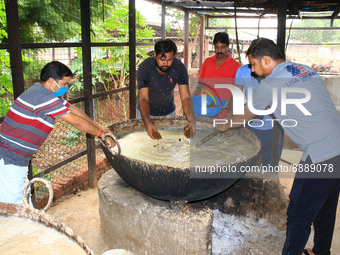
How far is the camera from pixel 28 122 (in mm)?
2334

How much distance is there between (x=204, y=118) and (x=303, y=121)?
1.45 m

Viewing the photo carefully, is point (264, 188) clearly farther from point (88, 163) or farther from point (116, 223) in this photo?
point (88, 163)

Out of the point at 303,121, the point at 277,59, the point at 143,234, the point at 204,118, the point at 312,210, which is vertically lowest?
the point at 143,234

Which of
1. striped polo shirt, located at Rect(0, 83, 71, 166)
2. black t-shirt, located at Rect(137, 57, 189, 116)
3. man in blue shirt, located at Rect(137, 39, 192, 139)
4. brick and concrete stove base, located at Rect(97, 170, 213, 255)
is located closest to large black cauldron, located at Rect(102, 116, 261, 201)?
brick and concrete stove base, located at Rect(97, 170, 213, 255)

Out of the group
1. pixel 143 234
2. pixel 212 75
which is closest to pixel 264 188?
pixel 143 234

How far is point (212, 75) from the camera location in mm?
4594

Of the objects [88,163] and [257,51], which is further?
[88,163]

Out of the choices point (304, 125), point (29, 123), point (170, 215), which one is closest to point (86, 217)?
point (170, 215)

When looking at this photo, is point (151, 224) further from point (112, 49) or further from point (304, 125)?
point (112, 49)

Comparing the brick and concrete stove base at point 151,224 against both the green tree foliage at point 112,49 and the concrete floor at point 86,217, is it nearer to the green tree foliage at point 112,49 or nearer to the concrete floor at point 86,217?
the concrete floor at point 86,217

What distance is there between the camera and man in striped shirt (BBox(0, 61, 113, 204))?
2309 millimetres

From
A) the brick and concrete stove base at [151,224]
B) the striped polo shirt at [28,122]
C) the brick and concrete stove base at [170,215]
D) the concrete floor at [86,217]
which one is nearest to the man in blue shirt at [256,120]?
the brick and concrete stove base at [170,215]

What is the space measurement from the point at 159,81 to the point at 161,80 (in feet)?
0.09

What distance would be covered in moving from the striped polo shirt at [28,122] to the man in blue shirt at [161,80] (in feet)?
3.37
